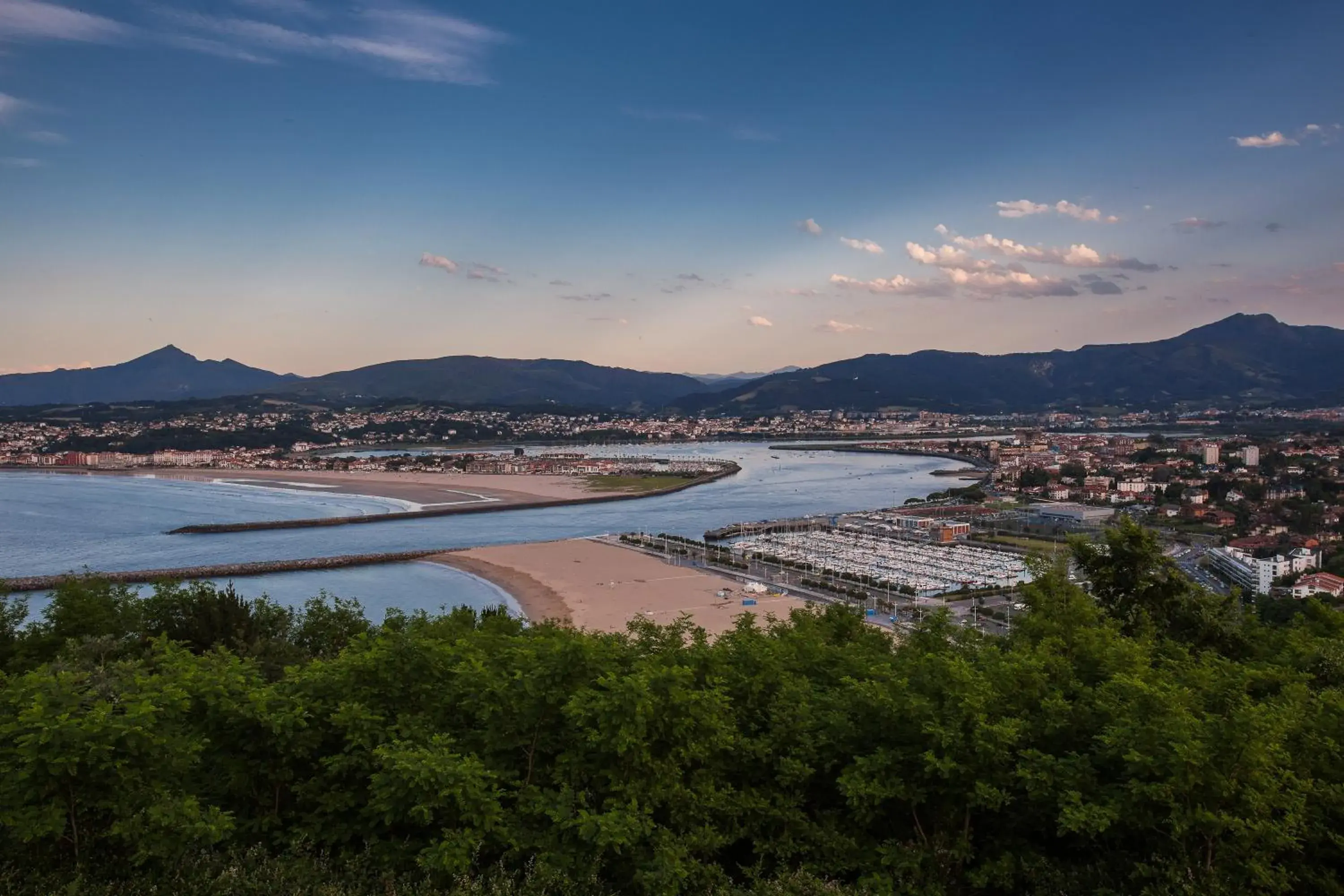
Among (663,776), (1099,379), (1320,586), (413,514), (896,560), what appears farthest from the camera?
(1099,379)

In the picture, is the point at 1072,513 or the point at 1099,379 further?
the point at 1099,379

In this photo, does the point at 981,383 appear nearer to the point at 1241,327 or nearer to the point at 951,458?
the point at 1241,327

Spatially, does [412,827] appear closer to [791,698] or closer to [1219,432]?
[791,698]

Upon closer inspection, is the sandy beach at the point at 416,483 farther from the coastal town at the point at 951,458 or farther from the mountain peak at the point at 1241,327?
the mountain peak at the point at 1241,327

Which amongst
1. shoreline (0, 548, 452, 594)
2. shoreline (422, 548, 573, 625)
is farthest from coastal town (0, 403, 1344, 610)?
shoreline (0, 548, 452, 594)

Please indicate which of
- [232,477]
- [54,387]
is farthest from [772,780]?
[54,387]

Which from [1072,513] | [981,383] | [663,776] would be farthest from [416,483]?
[981,383]

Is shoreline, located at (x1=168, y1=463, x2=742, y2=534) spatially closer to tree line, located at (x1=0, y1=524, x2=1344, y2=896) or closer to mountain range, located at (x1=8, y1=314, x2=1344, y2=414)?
tree line, located at (x1=0, y1=524, x2=1344, y2=896)
